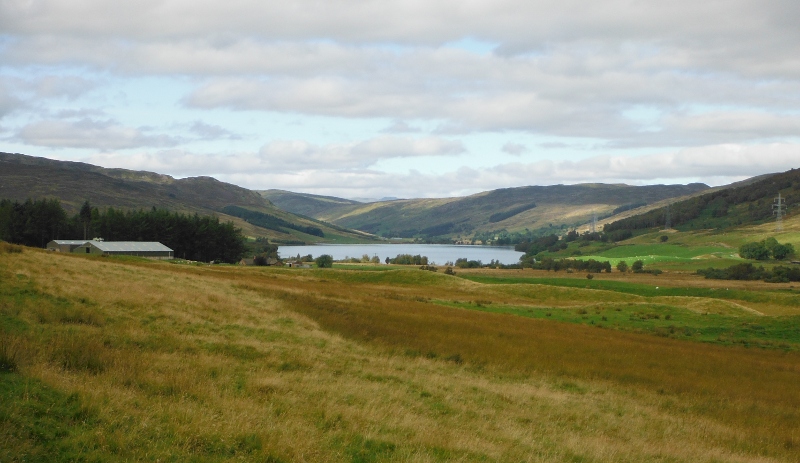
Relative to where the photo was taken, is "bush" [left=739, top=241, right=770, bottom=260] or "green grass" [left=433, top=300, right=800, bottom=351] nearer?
"green grass" [left=433, top=300, right=800, bottom=351]

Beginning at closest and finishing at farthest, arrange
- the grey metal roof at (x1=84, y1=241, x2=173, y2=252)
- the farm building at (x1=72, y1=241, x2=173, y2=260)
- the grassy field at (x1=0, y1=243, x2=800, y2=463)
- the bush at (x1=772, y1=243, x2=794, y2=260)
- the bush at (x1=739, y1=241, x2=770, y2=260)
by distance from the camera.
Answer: the grassy field at (x1=0, y1=243, x2=800, y2=463)
the farm building at (x1=72, y1=241, x2=173, y2=260)
the grey metal roof at (x1=84, y1=241, x2=173, y2=252)
the bush at (x1=772, y1=243, x2=794, y2=260)
the bush at (x1=739, y1=241, x2=770, y2=260)

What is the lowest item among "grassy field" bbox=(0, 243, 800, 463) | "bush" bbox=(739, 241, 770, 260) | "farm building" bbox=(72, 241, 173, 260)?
"grassy field" bbox=(0, 243, 800, 463)

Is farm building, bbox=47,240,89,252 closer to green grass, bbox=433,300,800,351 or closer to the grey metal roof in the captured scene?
the grey metal roof

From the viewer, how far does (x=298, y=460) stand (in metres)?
8.79

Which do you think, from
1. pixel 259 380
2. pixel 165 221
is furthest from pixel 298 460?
pixel 165 221

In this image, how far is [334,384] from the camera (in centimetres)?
1436

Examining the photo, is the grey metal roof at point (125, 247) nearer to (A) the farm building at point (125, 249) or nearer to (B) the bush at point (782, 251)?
(A) the farm building at point (125, 249)

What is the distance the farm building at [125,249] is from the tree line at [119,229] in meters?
14.1

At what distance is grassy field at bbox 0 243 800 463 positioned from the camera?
30.4 feet

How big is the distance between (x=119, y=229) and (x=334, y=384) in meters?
113

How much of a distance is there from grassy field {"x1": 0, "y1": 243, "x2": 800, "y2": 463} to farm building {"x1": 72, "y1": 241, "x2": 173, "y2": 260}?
65.3m

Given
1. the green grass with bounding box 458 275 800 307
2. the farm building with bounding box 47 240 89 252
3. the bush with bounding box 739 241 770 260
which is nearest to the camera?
the green grass with bounding box 458 275 800 307

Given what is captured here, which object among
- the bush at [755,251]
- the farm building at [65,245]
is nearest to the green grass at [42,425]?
the farm building at [65,245]

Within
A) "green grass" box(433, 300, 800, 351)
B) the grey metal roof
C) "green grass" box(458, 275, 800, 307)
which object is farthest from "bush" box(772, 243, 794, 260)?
the grey metal roof
